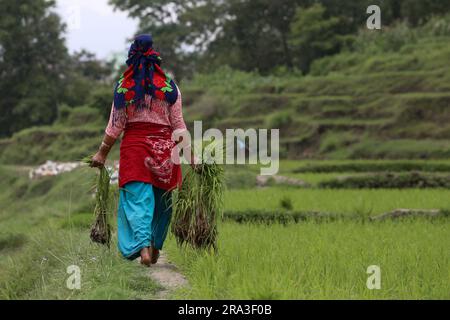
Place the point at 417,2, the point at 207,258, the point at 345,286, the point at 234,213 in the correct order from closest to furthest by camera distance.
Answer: the point at 345,286 < the point at 207,258 < the point at 234,213 < the point at 417,2

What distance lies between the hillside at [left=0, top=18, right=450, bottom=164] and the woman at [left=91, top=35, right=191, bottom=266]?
12854 millimetres

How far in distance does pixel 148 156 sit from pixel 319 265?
1316 millimetres

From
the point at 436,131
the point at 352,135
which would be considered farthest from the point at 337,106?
the point at 436,131

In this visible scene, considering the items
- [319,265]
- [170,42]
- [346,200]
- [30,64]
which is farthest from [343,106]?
[30,64]

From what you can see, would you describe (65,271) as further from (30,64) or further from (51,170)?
(30,64)

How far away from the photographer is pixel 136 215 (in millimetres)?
5059

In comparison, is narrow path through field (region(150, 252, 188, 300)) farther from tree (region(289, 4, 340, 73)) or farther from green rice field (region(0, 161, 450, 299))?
tree (region(289, 4, 340, 73))

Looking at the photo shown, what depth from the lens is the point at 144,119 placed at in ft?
17.2

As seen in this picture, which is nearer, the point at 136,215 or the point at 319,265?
the point at 319,265

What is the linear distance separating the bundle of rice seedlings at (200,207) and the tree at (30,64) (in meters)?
30.4

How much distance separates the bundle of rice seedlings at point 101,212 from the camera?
17.5 feet

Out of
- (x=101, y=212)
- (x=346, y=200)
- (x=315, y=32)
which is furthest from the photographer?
(x=315, y=32)

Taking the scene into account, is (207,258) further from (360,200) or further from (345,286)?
(360,200)
